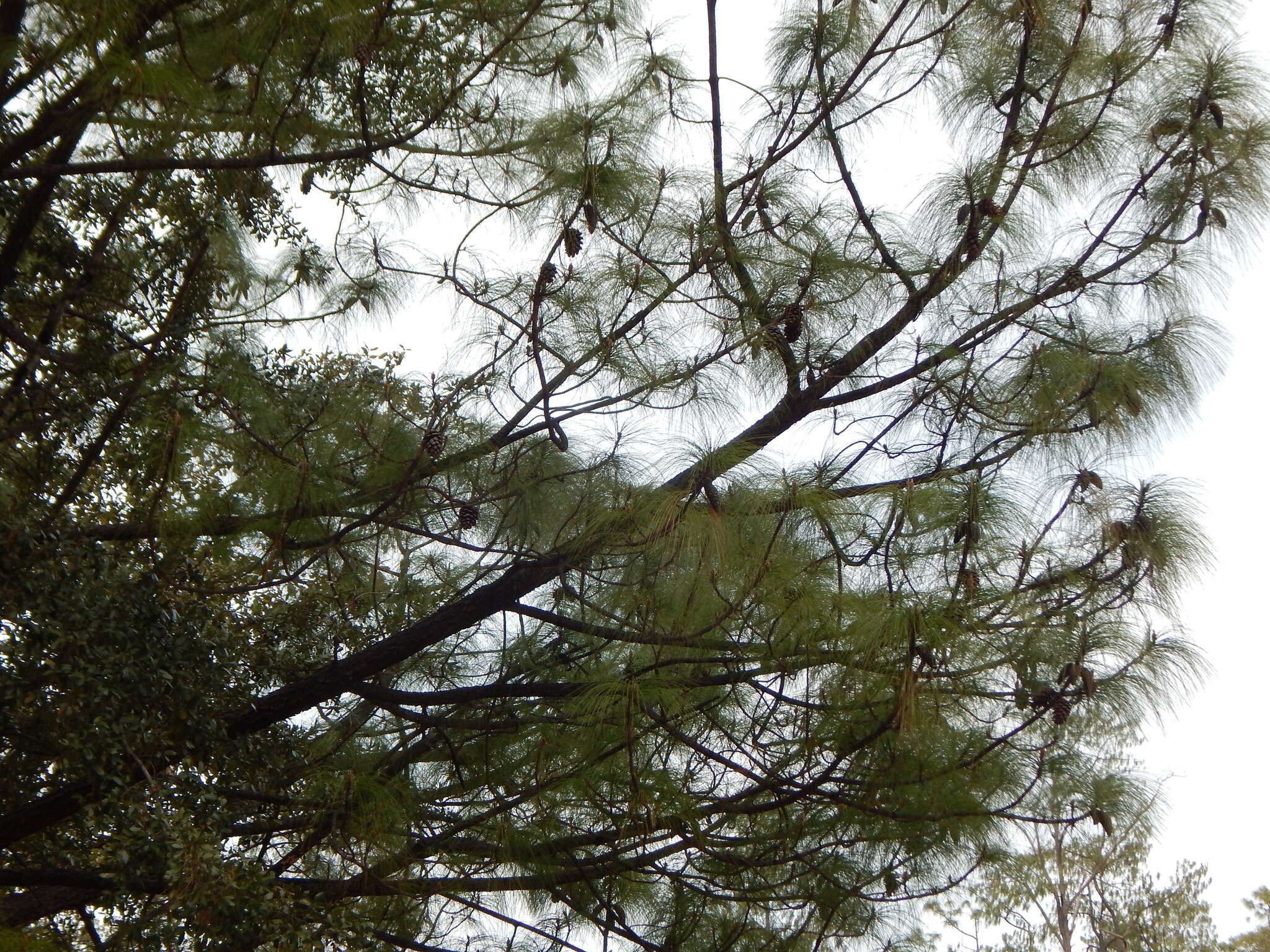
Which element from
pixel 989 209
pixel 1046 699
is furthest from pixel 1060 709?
pixel 989 209

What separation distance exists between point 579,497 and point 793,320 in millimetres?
733

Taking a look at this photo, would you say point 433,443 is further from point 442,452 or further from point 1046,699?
point 1046,699

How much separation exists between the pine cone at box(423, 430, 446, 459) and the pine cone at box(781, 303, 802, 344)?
0.87 meters

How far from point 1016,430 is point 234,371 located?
1946mm

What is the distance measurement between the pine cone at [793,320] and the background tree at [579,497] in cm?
1

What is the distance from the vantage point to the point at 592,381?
3.03 metres

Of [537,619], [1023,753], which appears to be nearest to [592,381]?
[537,619]

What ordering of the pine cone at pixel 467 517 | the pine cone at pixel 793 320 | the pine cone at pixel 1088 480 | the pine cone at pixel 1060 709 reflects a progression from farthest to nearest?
1. the pine cone at pixel 467 517
2. the pine cone at pixel 793 320
3. the pine cone at pixel 1088 480
4. the pine cone at pixel 1060 709

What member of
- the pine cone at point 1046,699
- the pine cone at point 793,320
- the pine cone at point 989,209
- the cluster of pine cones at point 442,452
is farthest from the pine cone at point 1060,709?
the cluster of pine cones at point 442,452

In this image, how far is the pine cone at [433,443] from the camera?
2902 mm

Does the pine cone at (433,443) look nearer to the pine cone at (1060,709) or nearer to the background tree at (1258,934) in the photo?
the pine cone at (1060,709)

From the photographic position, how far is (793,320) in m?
2.85

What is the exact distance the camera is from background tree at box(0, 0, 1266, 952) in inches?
99.4

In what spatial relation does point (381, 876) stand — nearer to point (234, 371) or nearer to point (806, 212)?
point (234, 371)
